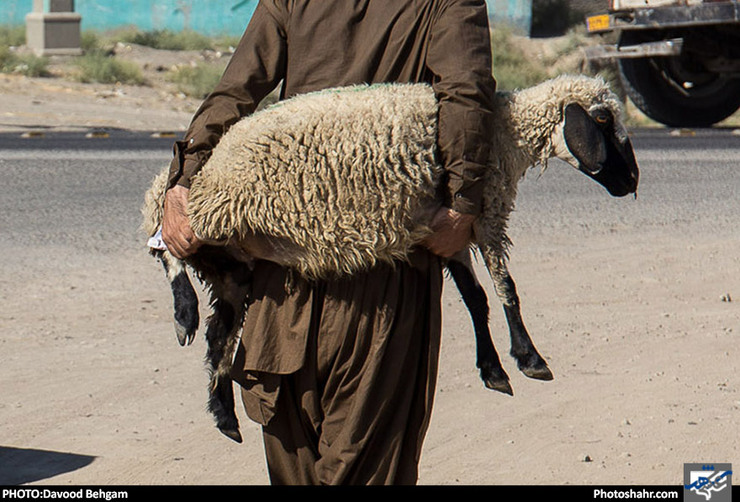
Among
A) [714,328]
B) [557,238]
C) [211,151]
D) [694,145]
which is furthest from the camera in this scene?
[694,145]

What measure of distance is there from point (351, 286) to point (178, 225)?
44 centimetres

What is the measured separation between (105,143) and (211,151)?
10640 millimetres

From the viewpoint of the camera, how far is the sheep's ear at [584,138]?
118 inches

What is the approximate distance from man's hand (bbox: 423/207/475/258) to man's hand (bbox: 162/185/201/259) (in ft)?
1.84

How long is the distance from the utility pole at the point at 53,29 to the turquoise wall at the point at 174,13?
5.64m

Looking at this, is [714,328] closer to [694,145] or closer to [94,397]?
[94,397]

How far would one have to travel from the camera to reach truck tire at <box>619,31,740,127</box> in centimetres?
1452

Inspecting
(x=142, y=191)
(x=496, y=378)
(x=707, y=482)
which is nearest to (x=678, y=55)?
(x=142, y=191)

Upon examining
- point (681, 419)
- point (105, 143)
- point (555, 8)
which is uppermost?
point (681, 419)

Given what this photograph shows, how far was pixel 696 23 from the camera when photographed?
13.2 m

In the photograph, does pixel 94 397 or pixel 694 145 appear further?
pixel 694 145

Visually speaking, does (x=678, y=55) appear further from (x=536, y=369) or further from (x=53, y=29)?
(x=53, y=29)

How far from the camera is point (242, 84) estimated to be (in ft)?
9.73

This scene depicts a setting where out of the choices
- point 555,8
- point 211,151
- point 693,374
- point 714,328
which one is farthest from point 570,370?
point 555,8
